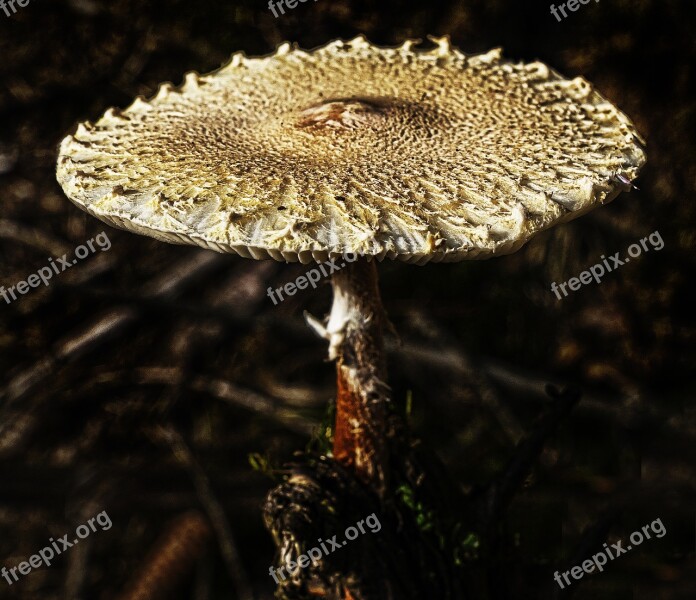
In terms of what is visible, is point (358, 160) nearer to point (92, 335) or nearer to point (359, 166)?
point (359, 166)

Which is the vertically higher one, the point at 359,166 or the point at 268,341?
the point at 359,166

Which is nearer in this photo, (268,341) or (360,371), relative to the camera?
(360,371)

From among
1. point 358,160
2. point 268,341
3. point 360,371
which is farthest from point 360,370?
point 268,341

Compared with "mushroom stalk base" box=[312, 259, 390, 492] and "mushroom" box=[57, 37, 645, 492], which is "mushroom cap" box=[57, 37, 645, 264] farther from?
"mushroom stalk base" box=[312, 259, 390, 492]

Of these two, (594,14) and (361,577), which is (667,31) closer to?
(594,14)

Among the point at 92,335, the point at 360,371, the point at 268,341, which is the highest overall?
the point at 360,371

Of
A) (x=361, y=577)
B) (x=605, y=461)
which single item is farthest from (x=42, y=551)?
(x=605, y=461)

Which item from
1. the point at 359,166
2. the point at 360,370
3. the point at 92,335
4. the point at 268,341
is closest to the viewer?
the point at 359,166

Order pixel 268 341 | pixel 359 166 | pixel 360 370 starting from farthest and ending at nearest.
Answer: pixel 268 341, pixel 360 370, pixel 359 166
